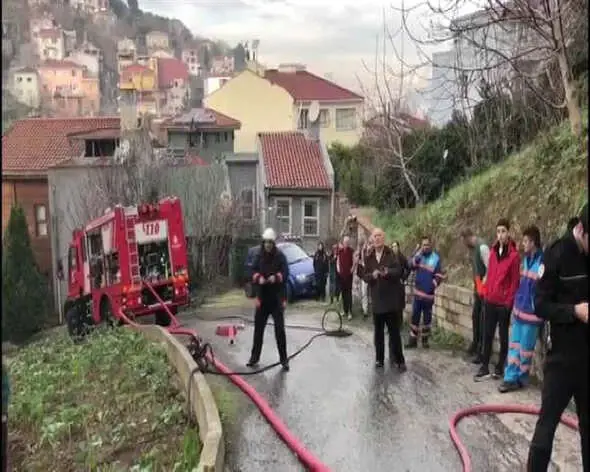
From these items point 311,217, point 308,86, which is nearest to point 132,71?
A: point 308,86

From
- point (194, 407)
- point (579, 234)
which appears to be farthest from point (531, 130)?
point (579, 234)

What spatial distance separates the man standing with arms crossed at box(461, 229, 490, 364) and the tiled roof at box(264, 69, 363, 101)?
166 ft

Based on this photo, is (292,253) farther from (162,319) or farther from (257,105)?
(257,105)

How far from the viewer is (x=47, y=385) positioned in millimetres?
11406

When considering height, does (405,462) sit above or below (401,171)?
below

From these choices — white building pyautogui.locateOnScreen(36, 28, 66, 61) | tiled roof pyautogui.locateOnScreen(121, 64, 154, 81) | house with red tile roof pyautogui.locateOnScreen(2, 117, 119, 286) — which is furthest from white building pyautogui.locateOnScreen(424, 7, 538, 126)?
tiled roof pyautogui.locateOnScreen(121, 64, 154, 81)

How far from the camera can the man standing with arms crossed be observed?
9.47 metres

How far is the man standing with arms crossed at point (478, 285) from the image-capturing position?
9.47 metres

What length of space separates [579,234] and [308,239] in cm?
3455

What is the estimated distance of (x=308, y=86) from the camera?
62781 millimetres

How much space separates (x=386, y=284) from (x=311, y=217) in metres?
29.4

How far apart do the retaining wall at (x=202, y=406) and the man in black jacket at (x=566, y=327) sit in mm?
2396

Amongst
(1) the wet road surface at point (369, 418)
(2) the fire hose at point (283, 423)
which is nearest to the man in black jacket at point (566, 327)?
Result: (2) the fire hose at point (283, 423)

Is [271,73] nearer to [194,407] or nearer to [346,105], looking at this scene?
[346,105]
